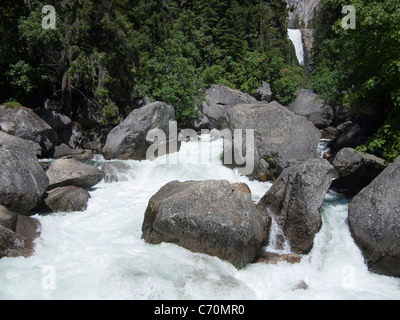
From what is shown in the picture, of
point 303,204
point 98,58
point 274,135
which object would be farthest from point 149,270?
point 98,58

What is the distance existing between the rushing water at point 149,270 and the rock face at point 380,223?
0.88 feet

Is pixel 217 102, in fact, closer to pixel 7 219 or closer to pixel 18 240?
pixel 7 219

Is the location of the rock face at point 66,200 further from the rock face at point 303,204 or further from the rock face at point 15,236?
the rock face at point 303,204

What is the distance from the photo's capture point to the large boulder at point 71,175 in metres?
11.1

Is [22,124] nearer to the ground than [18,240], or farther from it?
farther from it

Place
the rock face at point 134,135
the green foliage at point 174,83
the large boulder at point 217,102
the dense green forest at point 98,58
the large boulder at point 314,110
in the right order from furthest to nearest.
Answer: the large boulder at point 314,110 < the large boulder at point 217,102 < the green foliage at point 174,83 < the dense green forest at point 98,58 < the rock face at point 134,135

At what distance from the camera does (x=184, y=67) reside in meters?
20.9

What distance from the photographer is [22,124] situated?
14984 millimetres

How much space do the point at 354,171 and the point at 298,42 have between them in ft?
188

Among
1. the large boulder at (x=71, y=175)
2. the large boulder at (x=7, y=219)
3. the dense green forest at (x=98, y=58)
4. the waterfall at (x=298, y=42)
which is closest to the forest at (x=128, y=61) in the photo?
the dense green forest at (x=98, y=58)

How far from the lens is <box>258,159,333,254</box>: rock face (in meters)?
9.05

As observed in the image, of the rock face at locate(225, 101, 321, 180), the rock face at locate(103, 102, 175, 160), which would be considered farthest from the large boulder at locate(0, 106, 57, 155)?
the rock face at locate(225, 101, 321, 180)

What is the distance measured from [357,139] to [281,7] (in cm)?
2877
